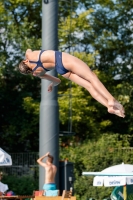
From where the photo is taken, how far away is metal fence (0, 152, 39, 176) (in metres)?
21.2

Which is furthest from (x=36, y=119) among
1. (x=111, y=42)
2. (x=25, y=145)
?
(x=111, y=42)

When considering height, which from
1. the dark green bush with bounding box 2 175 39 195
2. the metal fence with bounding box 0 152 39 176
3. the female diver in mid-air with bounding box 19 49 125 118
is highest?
the female diver in mid-air with bounding box 19 49 125 118

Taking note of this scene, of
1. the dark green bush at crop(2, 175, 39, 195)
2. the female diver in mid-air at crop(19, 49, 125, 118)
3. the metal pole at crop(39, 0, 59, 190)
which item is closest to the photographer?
the female diver in mid-air at crop(19, 49, 125, 118)

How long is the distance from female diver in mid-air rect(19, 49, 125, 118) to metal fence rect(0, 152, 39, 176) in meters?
12.3

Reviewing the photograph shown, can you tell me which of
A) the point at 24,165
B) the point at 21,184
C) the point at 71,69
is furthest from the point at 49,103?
the point at 71,69

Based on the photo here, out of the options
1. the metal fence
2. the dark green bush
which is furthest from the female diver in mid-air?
the metal fence

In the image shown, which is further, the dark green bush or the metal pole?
the dark green bush

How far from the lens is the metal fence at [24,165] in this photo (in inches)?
836

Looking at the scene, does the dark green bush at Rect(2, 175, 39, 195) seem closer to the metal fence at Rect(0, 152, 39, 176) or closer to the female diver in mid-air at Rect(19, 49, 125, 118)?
the metal fence at Rect(0, 152, 39, 176)

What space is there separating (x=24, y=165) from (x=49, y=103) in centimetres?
498

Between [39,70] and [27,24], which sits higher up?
[27,24]

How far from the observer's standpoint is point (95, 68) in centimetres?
2617

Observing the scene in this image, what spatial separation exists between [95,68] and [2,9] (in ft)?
16.8

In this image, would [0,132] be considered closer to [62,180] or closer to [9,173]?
[9,173]
